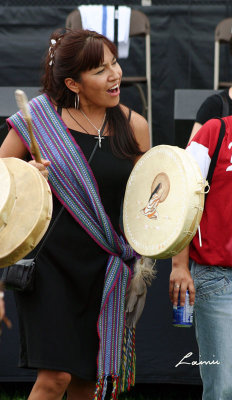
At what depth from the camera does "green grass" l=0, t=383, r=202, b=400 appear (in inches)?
168

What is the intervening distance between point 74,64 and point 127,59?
299 centimetres

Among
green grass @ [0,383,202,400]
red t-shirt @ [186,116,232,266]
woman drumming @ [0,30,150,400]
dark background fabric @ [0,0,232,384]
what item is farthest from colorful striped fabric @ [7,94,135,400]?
dark background fabric @ [0,0,232,384]

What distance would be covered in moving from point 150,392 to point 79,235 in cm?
183

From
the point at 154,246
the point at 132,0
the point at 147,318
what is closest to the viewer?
the point at 154,246

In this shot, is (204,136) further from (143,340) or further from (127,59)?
(127,59)

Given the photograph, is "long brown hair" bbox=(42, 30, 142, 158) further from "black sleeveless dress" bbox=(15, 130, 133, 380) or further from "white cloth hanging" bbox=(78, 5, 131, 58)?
"white cloth hanging" bbox=(78, 5, 131, 58)

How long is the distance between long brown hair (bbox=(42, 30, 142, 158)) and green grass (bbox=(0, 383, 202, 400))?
1.84 metres

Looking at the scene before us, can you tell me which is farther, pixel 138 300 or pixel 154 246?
pixel 138 300

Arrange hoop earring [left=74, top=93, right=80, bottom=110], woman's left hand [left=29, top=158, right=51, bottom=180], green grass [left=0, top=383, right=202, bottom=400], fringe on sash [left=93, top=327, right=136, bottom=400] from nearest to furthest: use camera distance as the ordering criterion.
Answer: woman's left hand [left=29, top=158, right=51, bottom=180]
fringe on sash [left=93, top=327, right=136, bottom=400]
hoop earring [left=74, top=93, right=80, bottom=110]
green grass [left=0, top=383, right=202, bottom=400]

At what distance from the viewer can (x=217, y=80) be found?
5422 millimetres

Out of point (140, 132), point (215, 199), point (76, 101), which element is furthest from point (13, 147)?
point (215, 199)

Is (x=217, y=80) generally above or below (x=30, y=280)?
above

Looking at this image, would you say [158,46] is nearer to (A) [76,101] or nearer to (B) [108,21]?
(B) [108,21]

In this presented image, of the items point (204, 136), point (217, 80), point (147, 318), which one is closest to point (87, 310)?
point (204, 136)
